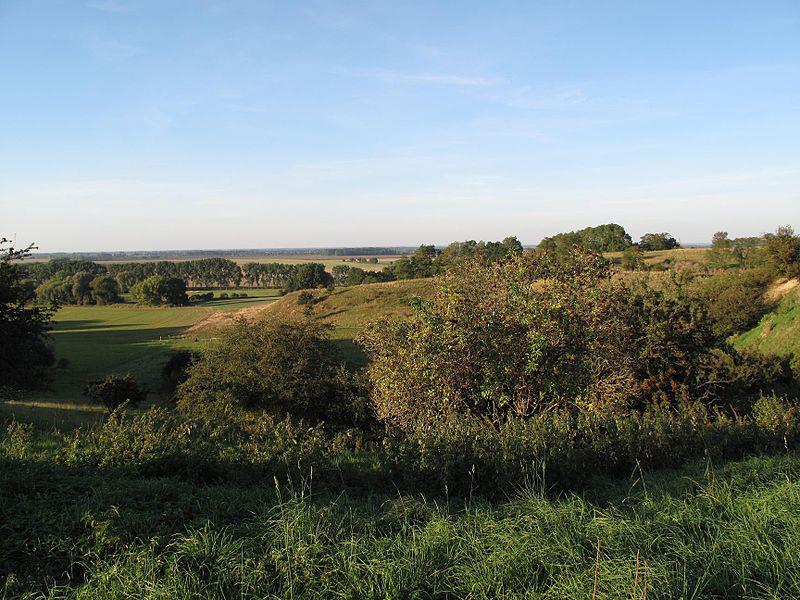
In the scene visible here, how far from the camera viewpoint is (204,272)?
146 metres

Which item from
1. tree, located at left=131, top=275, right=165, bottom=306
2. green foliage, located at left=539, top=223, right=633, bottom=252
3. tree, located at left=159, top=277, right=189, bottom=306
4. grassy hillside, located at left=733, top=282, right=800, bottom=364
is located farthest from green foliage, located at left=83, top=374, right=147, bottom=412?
tree, located at left=131, top=275, right=165, bottom=306

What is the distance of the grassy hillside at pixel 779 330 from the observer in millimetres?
22881

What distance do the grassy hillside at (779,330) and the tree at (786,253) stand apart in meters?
1.42

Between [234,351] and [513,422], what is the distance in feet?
53.1

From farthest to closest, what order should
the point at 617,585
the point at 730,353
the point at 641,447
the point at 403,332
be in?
the point at 730,353 < the point at 403,332 < the point at 641,447 < the point at 617,585

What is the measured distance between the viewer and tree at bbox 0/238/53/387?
17.7 m

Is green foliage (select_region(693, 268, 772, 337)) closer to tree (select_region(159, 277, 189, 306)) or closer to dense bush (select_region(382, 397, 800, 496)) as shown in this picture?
dense bush (select_region(382, 397, 800, 496))

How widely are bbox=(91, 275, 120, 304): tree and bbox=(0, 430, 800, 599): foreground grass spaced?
107 m

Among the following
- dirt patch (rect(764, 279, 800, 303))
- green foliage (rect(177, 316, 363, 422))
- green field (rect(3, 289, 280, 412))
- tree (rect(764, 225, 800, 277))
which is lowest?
green field (rect(3, 289, 280, 412))

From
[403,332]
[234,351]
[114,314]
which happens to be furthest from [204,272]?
[403,332]

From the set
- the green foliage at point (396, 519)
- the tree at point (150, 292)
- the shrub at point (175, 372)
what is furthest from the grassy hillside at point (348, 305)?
the green foliage at point (396, 519)

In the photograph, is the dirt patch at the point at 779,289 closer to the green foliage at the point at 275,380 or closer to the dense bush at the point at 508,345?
the dense bush at the point at 508,345

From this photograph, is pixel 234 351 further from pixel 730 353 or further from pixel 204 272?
pixel 204 272

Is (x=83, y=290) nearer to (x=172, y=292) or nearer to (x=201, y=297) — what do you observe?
(x=172, y=292)
